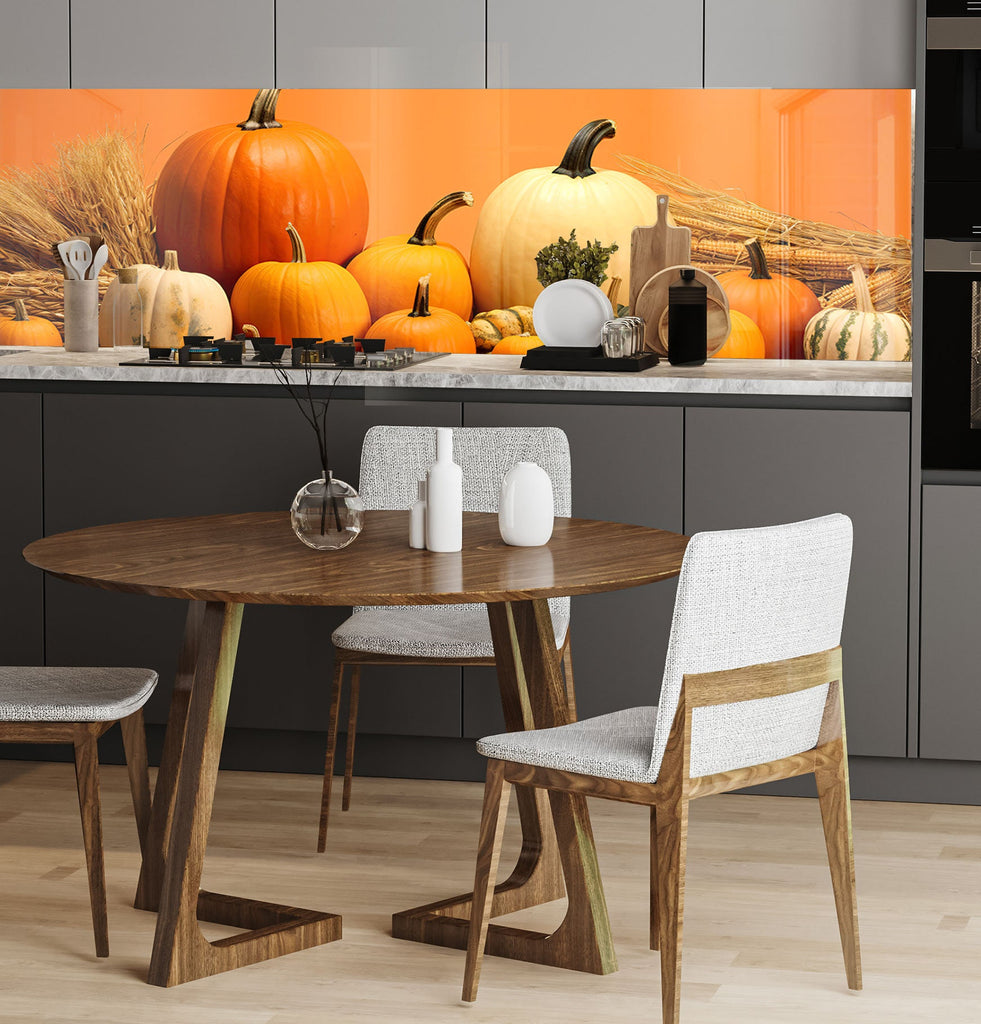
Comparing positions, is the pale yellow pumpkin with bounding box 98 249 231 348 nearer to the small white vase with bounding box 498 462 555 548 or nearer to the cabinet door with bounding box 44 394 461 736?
the cabinet door with bounding box 44 394 461 736

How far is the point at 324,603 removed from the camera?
8.20 feet

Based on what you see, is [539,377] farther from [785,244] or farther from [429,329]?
[785,244]

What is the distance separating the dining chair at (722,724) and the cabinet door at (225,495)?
135 cm

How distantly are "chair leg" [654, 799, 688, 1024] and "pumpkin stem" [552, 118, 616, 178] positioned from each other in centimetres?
263

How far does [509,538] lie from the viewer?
9.59 feet

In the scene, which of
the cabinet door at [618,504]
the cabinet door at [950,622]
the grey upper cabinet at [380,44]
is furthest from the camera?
the grey upper cabinet at [380,44]

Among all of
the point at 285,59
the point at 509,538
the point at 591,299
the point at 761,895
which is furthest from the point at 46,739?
the point at 285,59

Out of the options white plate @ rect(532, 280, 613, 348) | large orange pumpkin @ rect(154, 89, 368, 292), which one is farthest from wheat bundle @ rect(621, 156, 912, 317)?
large orange pumpkin @ rect(154, 89, 368, 292)

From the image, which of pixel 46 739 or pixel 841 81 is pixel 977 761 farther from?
pixel 46 739

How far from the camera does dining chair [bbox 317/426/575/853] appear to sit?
133 inches

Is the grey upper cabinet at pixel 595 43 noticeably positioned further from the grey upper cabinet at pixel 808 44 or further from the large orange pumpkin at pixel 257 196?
the large orange pumpkin at pixel 257 196

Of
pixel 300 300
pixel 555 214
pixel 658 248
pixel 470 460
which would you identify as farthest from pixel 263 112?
pixel 470 460

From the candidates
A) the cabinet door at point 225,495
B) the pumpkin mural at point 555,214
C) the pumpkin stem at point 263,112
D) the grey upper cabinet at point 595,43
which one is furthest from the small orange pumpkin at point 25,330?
the grey upper cabinet at point 595,43

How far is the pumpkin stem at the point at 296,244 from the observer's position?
189 inches
